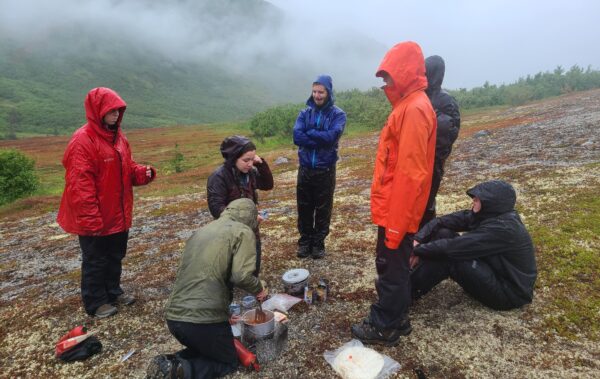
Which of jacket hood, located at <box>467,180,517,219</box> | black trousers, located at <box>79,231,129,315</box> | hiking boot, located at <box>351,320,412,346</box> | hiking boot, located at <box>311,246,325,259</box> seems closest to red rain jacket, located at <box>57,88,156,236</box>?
black trousers, located at <box>79,231,129,315</box>

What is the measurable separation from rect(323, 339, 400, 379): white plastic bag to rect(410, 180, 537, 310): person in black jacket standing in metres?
1.37

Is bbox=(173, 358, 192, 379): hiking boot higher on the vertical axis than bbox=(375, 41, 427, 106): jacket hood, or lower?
lower

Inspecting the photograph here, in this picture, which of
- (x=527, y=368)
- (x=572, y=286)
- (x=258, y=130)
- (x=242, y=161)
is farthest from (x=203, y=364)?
(x=258, y=130)

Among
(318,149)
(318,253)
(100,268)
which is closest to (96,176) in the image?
(100,268)

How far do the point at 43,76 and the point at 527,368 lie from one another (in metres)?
243

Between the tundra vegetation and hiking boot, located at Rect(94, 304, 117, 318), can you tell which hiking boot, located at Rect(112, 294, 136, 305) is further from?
hiking boot, located at Rect(94, 304, 117, 318)

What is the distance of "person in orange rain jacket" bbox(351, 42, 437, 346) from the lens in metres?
4.28

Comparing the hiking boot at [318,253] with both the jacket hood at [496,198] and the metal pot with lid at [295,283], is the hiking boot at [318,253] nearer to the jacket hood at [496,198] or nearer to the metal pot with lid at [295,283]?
the metal pot with lid at [295,283]

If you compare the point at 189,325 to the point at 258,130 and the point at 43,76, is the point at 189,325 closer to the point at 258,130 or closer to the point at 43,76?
the point at 258,130

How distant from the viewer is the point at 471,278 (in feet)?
17.2

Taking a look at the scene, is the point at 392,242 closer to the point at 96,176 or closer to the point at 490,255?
the point at 490,255

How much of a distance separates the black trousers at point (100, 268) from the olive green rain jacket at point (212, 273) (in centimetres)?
226

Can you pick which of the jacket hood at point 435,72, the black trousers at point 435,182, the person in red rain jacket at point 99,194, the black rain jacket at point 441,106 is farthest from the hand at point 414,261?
the person in red rain jacket at point 99,194

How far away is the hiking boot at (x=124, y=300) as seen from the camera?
6645 millimetres
